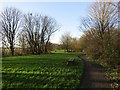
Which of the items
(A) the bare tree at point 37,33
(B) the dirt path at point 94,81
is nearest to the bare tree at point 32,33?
(A) the bare tree at point 37,33

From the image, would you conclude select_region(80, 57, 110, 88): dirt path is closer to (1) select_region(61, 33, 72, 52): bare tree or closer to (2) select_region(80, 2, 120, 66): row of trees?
(2) select_region(80, 2, 120, 66): row of trees

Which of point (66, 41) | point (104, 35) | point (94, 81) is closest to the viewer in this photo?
point (94, 81)

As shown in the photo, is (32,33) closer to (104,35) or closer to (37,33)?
(37,33)

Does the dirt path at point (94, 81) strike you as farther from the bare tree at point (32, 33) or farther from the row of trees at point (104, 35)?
the bare tree at point (32, 33)

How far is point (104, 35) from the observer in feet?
92.9

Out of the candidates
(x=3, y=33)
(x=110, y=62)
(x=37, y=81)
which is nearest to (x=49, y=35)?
(x=3, y=33)

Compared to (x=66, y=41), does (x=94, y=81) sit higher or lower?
lower

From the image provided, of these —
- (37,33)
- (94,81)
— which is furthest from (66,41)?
(94,81)

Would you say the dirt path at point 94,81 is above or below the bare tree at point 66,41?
below

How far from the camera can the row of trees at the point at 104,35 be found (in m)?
22.7

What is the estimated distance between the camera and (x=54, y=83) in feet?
35.9

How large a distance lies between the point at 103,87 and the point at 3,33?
45529 mm

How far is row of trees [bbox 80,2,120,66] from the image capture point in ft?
74.4

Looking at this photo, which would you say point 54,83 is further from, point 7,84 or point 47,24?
point 47,24
